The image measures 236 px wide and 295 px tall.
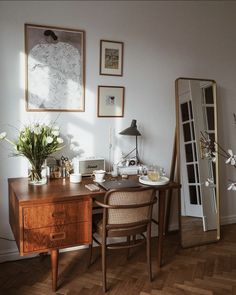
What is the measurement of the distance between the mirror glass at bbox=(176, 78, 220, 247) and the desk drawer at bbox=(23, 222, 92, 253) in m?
1.20

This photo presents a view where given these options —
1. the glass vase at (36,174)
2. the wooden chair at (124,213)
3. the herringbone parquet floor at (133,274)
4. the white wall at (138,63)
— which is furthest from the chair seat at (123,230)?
the white wall at (138,63)

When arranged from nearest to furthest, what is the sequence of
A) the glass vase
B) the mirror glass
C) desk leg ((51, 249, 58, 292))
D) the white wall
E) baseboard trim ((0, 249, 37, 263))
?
desk leg ((51, 249, 58, 292))
the glass vase
the white wall
baseboard trim ((0, 249, 37, 263))
the mirror glass

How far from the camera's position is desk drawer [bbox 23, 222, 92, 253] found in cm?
210

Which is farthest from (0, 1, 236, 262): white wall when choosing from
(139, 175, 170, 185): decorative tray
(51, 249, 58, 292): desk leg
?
(51, 249, 58, 292): desk leg

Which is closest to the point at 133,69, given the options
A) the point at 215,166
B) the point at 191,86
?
the point at 191,86

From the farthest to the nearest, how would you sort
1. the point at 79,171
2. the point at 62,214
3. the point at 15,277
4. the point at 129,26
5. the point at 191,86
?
the point at 191,86, the point at 129,26, the point at 79,171, the point at 15,277, the point at 62,214

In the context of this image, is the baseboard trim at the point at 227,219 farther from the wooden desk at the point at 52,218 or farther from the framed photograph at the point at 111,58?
the framed photograph at the point at 111,58

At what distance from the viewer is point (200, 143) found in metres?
3.14

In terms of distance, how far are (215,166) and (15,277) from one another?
7.22ft

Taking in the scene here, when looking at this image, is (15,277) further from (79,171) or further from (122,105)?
(122,105)

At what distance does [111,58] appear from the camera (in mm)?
2846

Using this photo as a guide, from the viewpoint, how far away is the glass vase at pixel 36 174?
2.42 m

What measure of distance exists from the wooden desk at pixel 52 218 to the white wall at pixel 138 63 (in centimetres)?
56

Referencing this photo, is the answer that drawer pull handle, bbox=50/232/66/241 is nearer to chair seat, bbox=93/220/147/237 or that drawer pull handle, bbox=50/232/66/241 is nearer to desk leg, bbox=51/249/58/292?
desk leg, bbox=51/249/58/292
